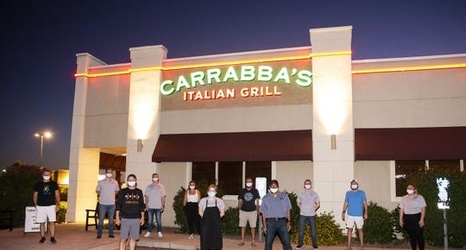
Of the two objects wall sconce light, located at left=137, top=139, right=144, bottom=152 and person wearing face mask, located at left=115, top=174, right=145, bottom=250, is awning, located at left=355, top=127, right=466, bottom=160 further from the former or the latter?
wall sconce light, located at left=137, top=139, right=144, bottom=152

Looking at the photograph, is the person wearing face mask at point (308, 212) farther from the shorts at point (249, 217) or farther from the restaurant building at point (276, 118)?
the restaurant building at point (276, 118)

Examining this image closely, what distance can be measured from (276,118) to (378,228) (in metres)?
5.40

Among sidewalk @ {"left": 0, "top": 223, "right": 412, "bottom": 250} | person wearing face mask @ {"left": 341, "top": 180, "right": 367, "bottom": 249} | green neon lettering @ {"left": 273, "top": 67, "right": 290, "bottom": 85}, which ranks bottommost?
sidewalk @ {"left": 0, "top": 223, "right": 412, "bottom": 250}

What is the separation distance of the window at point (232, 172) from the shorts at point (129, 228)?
21.8ft

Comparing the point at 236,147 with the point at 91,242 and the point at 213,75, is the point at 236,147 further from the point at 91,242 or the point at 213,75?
the point at 91,242

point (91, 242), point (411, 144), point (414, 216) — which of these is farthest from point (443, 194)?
point (91, 242)

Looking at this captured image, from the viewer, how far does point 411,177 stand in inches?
526

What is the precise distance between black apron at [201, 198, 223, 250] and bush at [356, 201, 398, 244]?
5.53m

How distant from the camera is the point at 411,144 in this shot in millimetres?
14867

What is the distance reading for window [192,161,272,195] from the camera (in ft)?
54.7

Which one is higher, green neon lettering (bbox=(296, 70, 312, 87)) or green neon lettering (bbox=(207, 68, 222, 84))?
green neon lettering (bbox=(207, 68, 222, 84))

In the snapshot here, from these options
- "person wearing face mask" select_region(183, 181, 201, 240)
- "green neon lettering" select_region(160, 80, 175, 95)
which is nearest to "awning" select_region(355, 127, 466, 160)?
"person wearing face mask" select_region(183, 181, 201, 240)

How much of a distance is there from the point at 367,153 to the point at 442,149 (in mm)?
2368

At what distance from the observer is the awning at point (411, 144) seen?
14.4 metres
